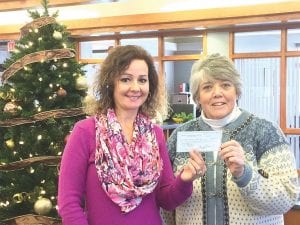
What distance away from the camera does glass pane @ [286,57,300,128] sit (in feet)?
24.6

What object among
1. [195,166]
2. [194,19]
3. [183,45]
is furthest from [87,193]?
[183,45]

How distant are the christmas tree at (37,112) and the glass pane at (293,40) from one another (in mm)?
5750

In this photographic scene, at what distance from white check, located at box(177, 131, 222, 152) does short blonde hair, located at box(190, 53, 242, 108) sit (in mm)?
246

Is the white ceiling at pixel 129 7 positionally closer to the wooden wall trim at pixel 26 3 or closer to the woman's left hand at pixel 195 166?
the wooden wall trim at pixel 26 3

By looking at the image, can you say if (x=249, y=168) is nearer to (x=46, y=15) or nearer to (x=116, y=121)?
(x=116, y=121)

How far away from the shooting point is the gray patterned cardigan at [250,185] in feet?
4.97

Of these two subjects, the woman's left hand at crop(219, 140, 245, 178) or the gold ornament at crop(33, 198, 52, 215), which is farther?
the gold ornament at crop(33, 198, 52, 215)

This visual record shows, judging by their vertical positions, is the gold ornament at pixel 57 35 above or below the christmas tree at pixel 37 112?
above

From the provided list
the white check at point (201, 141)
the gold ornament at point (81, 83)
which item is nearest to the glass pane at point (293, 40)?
the gold ornament at point (81, 83)

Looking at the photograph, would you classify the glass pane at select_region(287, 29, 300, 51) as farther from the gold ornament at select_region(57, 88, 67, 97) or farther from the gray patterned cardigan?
the gray patterned cardigan

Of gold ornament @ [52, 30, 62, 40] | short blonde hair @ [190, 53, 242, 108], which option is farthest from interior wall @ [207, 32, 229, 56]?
short blonde hair @ [190, 53, 242, 108]

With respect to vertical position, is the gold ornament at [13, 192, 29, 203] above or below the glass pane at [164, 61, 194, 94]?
below

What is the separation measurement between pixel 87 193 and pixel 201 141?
1.45ft

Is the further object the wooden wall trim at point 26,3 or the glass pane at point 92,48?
the glass pane at point 92,48
